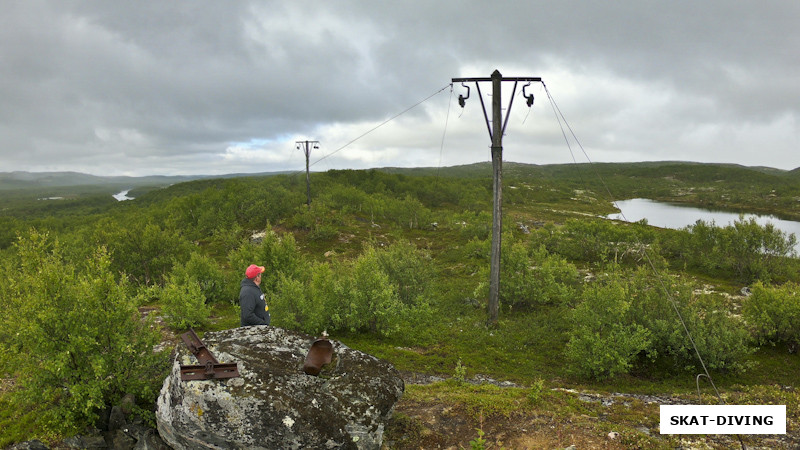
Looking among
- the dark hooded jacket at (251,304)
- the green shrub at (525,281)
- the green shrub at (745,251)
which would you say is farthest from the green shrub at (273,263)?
the green shrub at (745,251)

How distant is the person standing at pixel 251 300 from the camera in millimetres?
8219

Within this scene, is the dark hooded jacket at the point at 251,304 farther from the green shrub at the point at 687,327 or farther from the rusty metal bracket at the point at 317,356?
the green shrub at the point at 687,327

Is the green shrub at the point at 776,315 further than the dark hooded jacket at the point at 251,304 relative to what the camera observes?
Yes

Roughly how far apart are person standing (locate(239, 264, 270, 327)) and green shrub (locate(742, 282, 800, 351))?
18.3 meters

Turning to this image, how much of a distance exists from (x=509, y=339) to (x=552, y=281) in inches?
221

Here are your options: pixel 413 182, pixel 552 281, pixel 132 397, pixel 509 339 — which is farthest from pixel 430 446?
pixel 413 182

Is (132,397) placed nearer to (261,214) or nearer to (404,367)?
(404,367)

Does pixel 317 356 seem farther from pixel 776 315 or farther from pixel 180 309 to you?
pixel 776 315

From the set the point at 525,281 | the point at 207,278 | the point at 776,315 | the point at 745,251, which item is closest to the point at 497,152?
the point at 525,281

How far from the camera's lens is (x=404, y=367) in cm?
1254

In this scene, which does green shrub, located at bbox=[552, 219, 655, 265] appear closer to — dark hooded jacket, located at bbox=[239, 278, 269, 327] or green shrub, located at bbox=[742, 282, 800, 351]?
green shrub, located at bbox=[742, 282, 800, 351]

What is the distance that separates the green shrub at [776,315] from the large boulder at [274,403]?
1645 cm

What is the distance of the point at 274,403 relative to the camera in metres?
5.53

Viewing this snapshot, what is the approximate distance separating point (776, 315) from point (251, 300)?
19.4m
